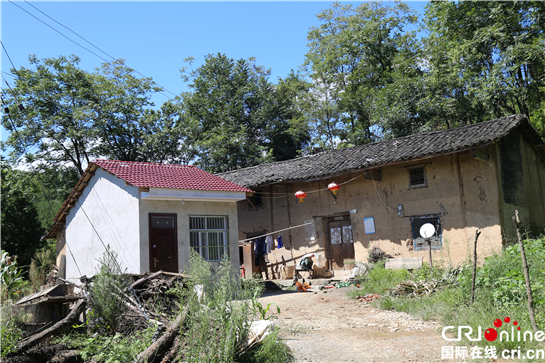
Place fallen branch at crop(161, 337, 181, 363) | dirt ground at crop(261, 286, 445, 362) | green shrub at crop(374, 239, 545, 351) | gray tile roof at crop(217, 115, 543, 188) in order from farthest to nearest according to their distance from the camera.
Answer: gray tile roof at crop(217, 115, 543, 188)
green shrub at crop(374, 239, 545, 351)
dirt ground at crop(261, 286, 445, 362)
fallen branch at crop(161, 337, 181, 363)

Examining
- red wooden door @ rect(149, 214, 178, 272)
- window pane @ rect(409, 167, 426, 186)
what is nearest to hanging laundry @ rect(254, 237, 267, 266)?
red wooden door @ rect(149, 214, 178, 272)

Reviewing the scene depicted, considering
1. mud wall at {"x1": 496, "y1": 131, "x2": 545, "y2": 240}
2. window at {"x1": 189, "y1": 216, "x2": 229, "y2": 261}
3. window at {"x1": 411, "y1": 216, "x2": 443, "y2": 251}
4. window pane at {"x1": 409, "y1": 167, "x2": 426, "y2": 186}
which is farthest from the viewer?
window pane at {"x1": 409, "y1": 167, "x2": 426, "y2": 186}

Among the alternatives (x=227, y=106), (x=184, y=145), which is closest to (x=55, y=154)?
(x=184, y=145)

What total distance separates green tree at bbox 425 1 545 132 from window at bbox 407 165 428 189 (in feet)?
22.1

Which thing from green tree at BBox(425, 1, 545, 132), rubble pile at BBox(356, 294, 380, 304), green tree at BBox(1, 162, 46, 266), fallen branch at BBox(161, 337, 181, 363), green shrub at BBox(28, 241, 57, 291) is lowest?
fallen branch at BBox(161, 337, 181, 363)

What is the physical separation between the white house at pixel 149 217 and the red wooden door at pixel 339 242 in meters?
4.44

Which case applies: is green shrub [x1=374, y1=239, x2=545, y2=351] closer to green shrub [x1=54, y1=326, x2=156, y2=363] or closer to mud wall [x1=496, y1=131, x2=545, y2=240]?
mud wall [x1=496, y1=131, x2=545, y2=240]

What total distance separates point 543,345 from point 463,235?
7.99 metres

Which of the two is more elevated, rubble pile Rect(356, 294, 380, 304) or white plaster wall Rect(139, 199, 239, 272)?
white plaster wall Rect(139, 199, 239, 272)

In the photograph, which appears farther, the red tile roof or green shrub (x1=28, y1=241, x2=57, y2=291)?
green shrub (x1=28, y1=241, x2=57, y2=291)

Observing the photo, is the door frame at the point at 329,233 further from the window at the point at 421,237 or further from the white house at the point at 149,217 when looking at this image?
the white house at the point at 149,217

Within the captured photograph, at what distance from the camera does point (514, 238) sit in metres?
13.1

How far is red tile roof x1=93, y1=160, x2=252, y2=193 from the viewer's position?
12.2 metres

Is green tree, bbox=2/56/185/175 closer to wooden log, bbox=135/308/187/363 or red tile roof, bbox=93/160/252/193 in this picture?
red tile roof, bbox=93/160/252/193
